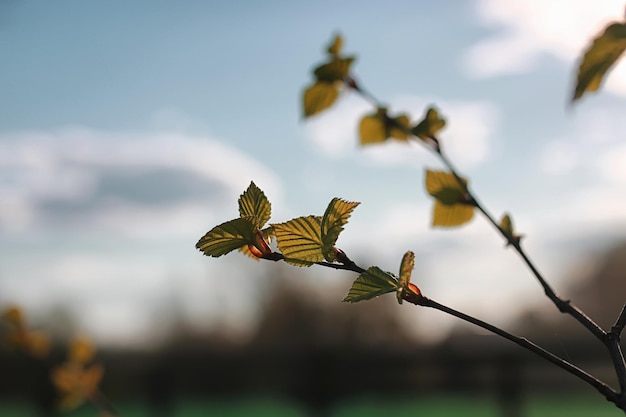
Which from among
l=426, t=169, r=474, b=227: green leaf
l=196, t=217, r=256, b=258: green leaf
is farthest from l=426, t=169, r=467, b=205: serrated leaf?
l=196, t=217, r=256, b=258: green leaf

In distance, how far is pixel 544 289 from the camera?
0.31 meters

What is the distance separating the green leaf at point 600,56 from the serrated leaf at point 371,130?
16cm

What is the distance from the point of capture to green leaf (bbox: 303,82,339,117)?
1.29 feet

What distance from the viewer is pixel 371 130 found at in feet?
1.34

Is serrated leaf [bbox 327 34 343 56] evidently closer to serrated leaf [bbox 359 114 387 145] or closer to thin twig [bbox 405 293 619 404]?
serrated leaf [bbox 359 114 387 145]

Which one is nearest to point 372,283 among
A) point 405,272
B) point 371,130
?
point 405,272

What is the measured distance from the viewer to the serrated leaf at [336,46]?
40 centimetres

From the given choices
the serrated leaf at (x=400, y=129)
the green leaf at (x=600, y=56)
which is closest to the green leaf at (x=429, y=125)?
the serrated leaf at (x=400, y=129)

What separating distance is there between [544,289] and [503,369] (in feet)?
8.90

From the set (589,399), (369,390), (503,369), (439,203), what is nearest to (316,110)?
(439,203)

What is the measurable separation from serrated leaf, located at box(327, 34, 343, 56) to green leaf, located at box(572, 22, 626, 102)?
18cm

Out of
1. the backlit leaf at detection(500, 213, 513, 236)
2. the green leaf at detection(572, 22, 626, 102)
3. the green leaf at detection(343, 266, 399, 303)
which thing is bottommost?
the green leaf at detection(343, 266, 399, 303)

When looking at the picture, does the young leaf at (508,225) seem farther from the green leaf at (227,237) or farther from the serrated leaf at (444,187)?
the green leaf at (227,237)

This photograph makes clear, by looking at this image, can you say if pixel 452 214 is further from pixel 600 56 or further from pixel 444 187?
pixel 600 56
